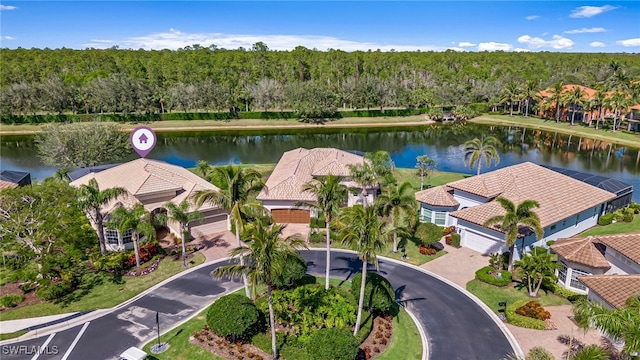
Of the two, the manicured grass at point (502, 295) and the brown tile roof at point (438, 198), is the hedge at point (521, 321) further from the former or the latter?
the brown tile roof at point (438, 198)

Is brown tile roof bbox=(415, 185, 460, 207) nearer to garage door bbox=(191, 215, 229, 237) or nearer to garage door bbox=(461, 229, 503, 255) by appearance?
garage door bbox=(461, 229, 503, 255)

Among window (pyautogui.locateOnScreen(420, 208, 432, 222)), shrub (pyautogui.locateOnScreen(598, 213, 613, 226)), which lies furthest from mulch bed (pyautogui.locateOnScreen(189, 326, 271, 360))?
shrub (pyautogui.locateOnScreen(598, 213, 613, 226))

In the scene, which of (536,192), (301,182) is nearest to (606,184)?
(536,192)

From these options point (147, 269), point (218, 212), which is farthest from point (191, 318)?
point (218, 212)

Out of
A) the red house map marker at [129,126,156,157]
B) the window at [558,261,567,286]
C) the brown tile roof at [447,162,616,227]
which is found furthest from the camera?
the red house map marker at [129,126,156,157]

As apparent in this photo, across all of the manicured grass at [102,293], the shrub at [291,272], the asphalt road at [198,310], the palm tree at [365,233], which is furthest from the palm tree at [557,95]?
the manicured grass at [102,293]

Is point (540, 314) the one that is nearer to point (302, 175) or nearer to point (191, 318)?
point (191, 318)
